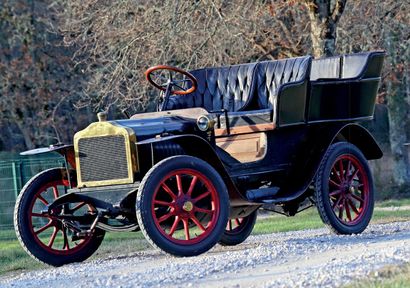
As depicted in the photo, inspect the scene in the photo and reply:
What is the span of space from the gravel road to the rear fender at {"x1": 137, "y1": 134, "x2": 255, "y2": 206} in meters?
0.70

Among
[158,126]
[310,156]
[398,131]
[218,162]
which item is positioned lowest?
[398,131]

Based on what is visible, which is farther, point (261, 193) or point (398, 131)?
point (398, 131)

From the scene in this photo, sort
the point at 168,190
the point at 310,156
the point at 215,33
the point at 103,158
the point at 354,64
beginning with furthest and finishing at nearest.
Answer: the point at 215,33 < the point at 354,64 < the point at 310,156 < the point at 103,158 < the point at 168,190

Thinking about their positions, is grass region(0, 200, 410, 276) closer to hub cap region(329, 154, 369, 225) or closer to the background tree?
hub cap region(329, 154, 369, 225)

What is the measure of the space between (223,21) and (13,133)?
14953 mm

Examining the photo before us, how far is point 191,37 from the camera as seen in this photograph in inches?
808

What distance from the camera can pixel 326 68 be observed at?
13000 millimetres

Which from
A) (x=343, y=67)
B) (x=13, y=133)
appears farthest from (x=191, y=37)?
(x=13, y=133)

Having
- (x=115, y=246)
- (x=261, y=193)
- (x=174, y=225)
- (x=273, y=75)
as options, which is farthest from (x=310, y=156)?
(x=115, y=246)

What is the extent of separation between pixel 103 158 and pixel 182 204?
936 millimetres

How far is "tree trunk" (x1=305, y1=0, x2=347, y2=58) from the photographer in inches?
745

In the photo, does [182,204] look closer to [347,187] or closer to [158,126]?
[158,126]

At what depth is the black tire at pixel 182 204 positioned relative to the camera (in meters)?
9.91

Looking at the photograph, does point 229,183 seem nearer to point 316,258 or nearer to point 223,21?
point 316,258
